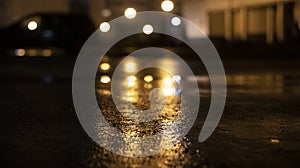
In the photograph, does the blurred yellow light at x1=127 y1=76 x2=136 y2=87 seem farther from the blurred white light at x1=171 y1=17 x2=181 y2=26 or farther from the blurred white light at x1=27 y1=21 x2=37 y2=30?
the blurred white light at x1=171 y1=17 x2=181 y2=26

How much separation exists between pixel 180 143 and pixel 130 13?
130ft

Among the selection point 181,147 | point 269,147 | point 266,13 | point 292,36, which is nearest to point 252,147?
point 269,147

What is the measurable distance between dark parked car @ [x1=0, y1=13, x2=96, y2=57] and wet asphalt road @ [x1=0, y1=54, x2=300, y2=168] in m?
15.1

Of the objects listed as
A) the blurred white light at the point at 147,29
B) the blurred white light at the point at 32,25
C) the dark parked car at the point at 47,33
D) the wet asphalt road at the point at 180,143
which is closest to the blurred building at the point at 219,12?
the blurred white light at the point at 147,29

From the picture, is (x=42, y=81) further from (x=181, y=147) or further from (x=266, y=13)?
(x=266, y=13)

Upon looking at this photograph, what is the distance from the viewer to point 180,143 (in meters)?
6.12

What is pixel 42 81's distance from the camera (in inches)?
543

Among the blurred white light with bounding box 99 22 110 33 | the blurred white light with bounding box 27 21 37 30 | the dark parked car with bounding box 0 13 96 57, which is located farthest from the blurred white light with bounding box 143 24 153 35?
the blurred white light with bounding box 27 21 37 30

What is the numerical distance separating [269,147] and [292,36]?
2785 cm

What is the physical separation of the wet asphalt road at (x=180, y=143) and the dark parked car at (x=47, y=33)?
1507 centimetres

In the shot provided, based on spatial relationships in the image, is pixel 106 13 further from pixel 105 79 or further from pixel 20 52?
pixel 105 79

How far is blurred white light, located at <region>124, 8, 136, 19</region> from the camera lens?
44050 mm

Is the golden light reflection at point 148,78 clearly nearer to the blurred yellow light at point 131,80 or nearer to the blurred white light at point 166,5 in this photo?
the blurred yellow light at point 131,80

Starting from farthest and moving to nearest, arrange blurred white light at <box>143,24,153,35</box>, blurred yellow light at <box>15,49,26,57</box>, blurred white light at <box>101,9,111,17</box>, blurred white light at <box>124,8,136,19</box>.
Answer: blurred white light at <box>101,9,111,17</box> → blurred white light at <box>124,8,136,19</box> → blurred white light at <box>143,24,153,35</box> → blurred yellow light at <box>15,49,26,57</box>
